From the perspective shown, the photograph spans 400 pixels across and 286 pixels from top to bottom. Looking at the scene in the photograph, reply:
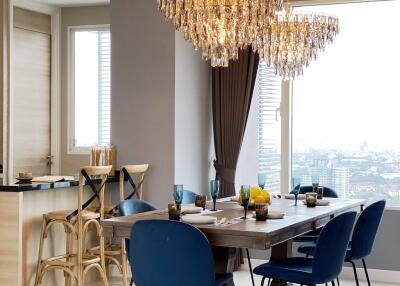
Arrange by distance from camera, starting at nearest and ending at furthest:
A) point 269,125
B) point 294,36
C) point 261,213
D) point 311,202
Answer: point 261,213
point 311,202
point 294,36
point 269,125

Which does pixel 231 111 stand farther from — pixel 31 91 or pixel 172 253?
pixel 172 253

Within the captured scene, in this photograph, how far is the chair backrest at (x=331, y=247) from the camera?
3766mm

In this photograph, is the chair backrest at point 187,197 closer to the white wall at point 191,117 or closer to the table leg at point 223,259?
the white wall at point 191,117

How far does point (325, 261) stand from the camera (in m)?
3.83

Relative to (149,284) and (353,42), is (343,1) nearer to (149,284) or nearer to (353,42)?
(353,42)

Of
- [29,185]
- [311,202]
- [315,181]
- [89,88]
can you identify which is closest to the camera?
[311,202]

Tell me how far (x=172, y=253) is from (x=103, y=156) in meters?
2.56

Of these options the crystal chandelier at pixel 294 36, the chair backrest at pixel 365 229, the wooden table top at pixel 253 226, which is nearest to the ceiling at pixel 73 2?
the crystal chandelier at pixel 294 36

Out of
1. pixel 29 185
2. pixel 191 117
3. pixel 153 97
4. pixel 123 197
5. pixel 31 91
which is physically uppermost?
pixel 31 91

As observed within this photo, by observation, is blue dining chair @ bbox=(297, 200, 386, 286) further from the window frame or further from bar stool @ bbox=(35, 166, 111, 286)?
the window frame

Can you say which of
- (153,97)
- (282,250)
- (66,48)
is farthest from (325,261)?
(66,48)

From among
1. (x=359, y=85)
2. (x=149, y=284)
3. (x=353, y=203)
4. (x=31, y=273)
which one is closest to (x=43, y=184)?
(x=31, y=273)

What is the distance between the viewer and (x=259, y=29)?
466 cm

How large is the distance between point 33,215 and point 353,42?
3.21 m
